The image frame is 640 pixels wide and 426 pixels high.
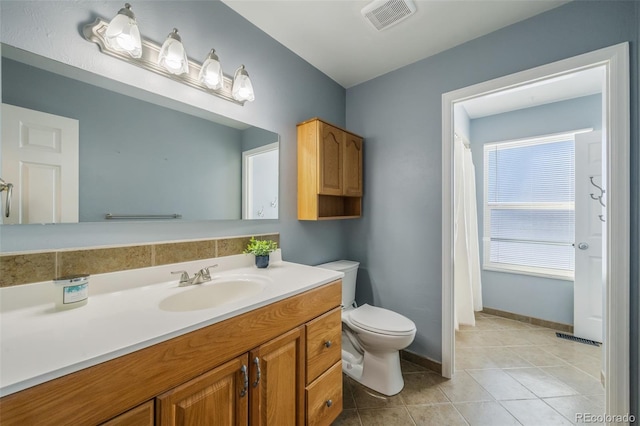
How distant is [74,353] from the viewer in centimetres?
59

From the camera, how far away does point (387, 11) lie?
1.50 metres

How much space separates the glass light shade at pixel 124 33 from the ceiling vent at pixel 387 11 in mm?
1219

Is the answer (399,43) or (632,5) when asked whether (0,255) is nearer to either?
(399,43)

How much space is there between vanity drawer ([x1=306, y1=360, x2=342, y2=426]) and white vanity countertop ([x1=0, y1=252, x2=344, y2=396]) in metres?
0.50

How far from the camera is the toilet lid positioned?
5.34ft

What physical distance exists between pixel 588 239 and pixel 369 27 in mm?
2728

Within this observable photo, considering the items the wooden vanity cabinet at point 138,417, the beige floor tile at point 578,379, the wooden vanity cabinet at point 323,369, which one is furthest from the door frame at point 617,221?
the wooden vanity cabinet at point 138,417

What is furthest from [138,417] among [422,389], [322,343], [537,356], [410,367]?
[537,356]

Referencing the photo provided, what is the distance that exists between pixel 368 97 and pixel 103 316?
2.36m

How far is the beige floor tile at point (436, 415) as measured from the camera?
4.76ft

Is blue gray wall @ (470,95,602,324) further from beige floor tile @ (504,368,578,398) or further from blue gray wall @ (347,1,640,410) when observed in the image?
blue gray wall @ (347,1,640,410)

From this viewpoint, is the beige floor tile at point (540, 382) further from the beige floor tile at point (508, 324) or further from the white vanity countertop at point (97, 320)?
the white vanity countertop at point (97, 320)

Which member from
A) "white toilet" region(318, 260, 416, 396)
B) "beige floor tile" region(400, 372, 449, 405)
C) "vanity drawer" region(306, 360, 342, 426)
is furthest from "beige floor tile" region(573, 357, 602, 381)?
"vanity drawer" region(306, 360, 342, 426)

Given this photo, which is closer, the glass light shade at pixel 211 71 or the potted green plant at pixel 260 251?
the glass light shade at pixel 211 71
